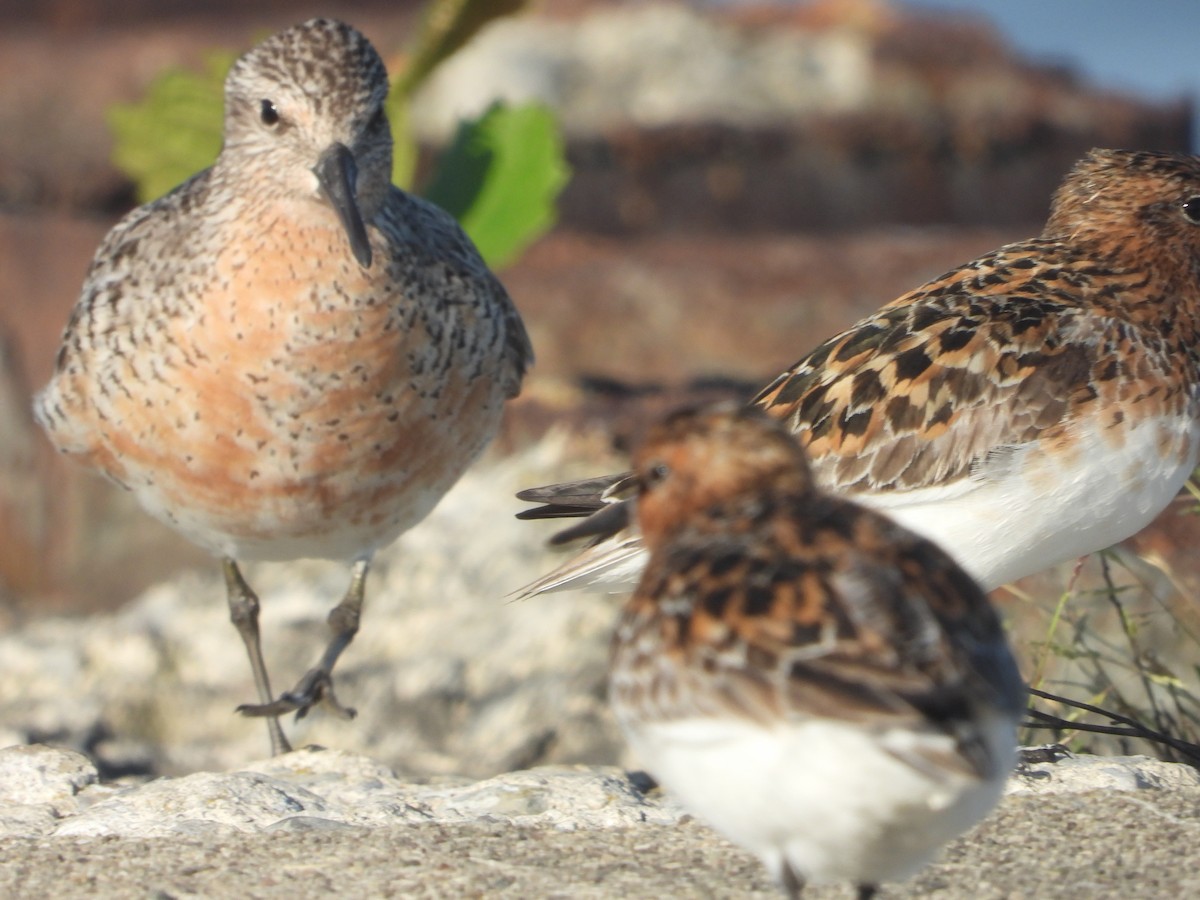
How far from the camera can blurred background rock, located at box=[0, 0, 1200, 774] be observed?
888cm

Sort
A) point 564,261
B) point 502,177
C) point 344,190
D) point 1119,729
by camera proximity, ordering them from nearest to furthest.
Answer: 1. point 1119,729
2. point 344,190
3. point 502,177
4. point 564,261

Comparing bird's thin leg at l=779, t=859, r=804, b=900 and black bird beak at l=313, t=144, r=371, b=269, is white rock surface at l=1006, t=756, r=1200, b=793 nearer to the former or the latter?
bird's thin leg at l=779, t=859, r=804, b=900

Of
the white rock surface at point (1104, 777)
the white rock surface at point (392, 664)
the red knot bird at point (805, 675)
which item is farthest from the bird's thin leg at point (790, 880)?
the white rock surface at point (392, 664)

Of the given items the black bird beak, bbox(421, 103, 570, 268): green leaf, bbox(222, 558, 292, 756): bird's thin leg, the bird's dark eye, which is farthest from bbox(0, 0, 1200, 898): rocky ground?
the bird's dark eye

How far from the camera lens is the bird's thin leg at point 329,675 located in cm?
686

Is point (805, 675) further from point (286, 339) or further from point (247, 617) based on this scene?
point (247, 617)

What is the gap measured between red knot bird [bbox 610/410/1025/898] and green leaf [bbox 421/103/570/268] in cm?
610

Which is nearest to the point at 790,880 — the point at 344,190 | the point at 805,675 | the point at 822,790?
the point at 822,790

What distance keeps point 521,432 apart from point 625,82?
8458 mm

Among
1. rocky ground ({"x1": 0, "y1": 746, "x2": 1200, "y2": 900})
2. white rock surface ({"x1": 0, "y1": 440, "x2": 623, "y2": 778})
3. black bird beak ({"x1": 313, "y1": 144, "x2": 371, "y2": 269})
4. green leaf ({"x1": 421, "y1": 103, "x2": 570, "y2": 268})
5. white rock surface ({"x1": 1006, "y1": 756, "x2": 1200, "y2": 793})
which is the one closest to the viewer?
rocky ground ({"x1": 0, "y1": 746, "x2": 1200, "y2": 900})

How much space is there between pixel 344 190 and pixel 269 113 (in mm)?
559

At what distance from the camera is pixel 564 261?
12656 millimetres

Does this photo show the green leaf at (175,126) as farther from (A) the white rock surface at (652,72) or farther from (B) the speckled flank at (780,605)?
(B) the speckled flank at (780,605)

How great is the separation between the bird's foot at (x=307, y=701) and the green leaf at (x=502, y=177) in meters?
3.48
